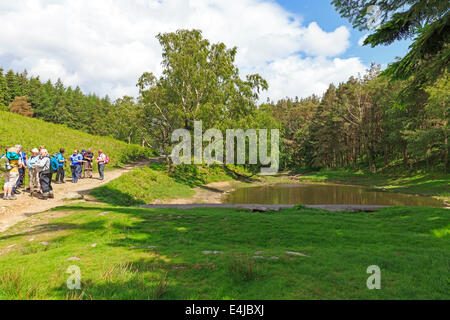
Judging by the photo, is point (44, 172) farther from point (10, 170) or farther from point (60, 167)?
point (60, 167)

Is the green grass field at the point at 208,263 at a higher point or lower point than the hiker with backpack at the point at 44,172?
lower

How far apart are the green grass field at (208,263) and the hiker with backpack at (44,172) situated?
5872 mm

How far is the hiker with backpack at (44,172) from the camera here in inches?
584

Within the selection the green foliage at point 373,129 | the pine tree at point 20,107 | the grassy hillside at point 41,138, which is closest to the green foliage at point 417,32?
the green foliage at point 373,129

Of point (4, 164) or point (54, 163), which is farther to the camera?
point (54, 163)

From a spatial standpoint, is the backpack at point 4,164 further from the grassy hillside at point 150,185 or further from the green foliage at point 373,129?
the green foliage at point 373,129

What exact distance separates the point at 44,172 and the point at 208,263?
1501 cm

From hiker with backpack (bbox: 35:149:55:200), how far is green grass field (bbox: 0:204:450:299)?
587 centimetres

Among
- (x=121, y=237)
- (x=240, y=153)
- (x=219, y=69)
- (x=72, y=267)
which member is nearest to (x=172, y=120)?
(x=219, y=69)

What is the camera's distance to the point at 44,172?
15141mm

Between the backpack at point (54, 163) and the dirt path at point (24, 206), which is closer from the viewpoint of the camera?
the dirt path at point (24, 206)

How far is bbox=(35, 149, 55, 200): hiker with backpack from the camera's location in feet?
48.6

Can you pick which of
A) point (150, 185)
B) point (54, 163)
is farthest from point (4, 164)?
point (150, 185)
